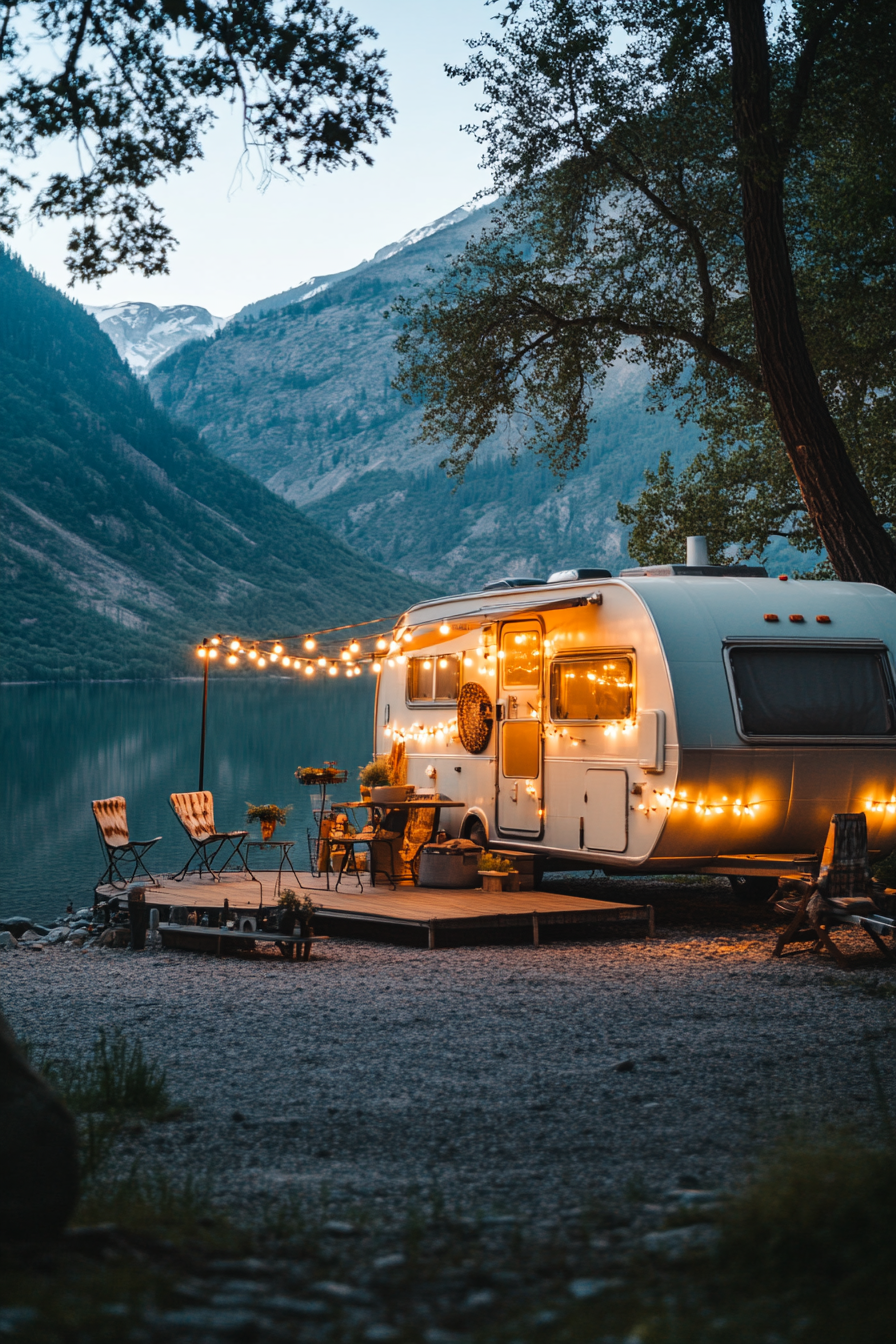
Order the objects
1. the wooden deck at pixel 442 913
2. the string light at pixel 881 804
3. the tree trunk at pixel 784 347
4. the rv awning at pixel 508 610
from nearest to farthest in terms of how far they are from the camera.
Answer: the wooden deck at pixel 442 913, the string light at pixel 881 804, the rv awning at pixel 508 610, the tree trunk at pixel 784 347

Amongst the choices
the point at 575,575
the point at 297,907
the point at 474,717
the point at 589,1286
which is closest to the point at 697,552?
the point at 575,575

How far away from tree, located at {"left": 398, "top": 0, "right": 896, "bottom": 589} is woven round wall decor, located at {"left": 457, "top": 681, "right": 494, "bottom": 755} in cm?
378

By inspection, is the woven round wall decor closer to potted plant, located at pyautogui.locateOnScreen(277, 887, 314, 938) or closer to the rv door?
the rv door

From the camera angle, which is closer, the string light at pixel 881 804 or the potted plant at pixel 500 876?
the string light at pixel 881 804

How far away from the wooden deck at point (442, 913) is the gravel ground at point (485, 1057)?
271 mm

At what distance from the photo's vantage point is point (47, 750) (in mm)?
52219

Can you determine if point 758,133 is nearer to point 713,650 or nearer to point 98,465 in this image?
point 713,650

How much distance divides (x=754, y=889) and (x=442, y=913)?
3.86 m

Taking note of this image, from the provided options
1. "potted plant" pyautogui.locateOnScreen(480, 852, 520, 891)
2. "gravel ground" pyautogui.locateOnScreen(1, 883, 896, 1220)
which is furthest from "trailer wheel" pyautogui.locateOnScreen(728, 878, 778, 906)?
"potted plant" pyautogui.locateOnScreen(480, 852, 520, 891)

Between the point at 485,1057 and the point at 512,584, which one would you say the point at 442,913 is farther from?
the point at 485,1057

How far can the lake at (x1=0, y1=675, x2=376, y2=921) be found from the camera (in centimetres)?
2425

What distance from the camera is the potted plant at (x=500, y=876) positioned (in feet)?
37.3

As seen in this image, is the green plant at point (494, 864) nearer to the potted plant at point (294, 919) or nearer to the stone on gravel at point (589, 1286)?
the potted plant at point (294, 919)

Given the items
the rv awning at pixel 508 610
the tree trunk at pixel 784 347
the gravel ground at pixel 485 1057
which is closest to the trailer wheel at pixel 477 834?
the rv awning at pixel 508 610
